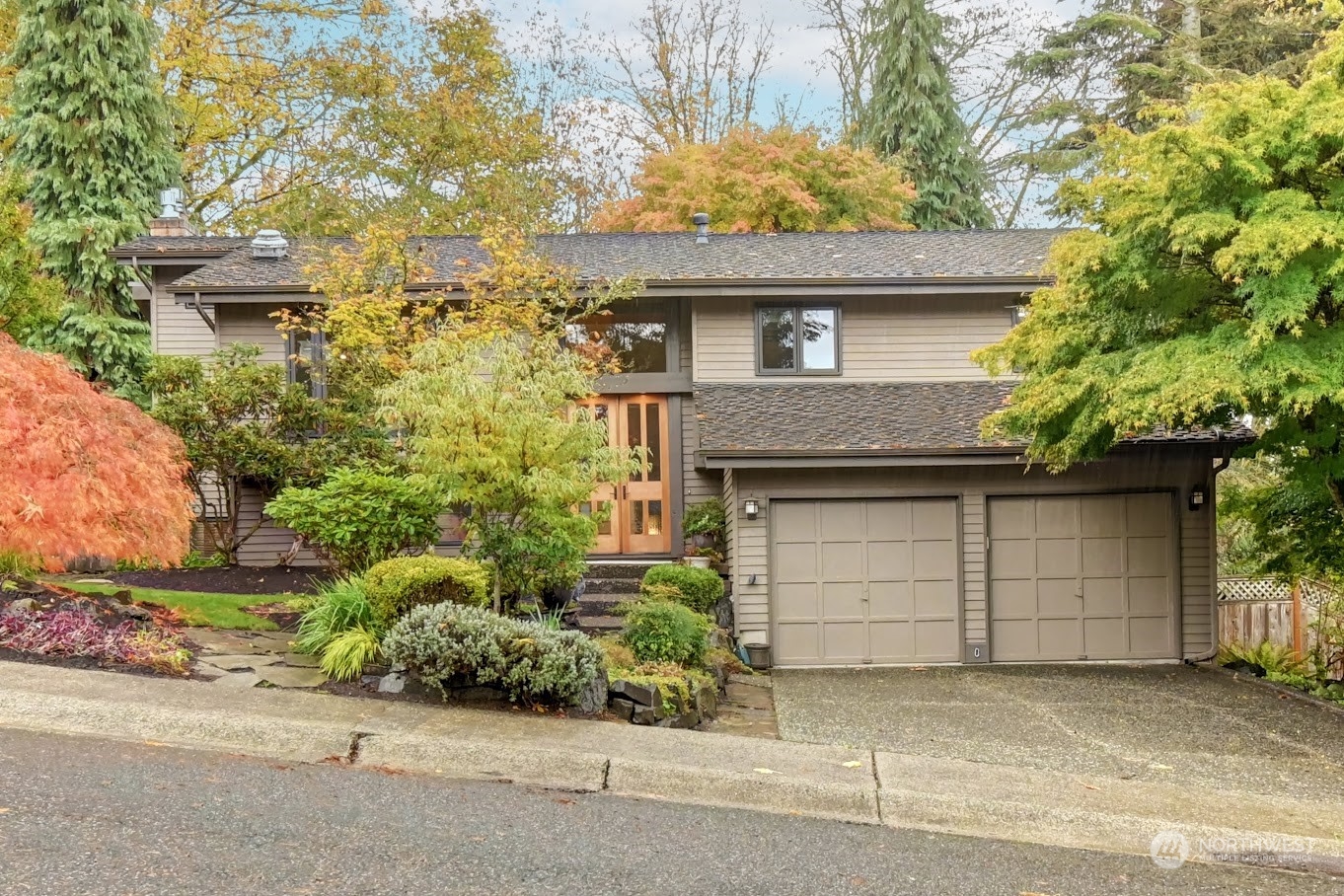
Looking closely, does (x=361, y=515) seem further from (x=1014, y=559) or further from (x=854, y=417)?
(x=1014, y=559)

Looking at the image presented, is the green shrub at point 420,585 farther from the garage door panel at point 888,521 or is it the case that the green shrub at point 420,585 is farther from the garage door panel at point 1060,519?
the garage door panel at point 1060,519

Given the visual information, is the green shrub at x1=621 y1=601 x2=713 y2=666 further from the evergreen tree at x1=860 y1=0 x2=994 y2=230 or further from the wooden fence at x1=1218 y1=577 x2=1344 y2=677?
the evergreen tree at x1=860 y1=0 x2=994 y2=230

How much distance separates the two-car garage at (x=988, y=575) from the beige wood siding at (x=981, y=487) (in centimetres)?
7

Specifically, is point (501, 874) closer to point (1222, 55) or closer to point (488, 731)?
point (488, 731)

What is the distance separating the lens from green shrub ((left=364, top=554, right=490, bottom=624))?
8.54 metres

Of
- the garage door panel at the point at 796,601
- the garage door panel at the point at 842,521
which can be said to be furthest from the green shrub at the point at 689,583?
the garage door panel at the point at 842,521

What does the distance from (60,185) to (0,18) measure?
787 cm

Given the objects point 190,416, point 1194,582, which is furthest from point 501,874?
point 1194,582

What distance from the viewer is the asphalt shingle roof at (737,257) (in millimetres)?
14648

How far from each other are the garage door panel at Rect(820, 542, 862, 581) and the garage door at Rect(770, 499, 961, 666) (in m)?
0.01

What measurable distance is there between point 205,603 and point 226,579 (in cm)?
220

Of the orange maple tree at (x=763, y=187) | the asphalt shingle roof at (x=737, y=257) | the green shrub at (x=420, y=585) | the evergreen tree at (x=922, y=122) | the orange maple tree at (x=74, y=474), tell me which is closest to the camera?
the orange maple tree at (x=74, y=474)

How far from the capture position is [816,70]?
29734mm

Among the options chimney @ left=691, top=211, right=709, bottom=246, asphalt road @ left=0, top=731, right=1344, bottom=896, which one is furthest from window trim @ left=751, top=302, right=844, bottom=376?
asphalt road @ left=0, top=731, right=1344, bottom=896
